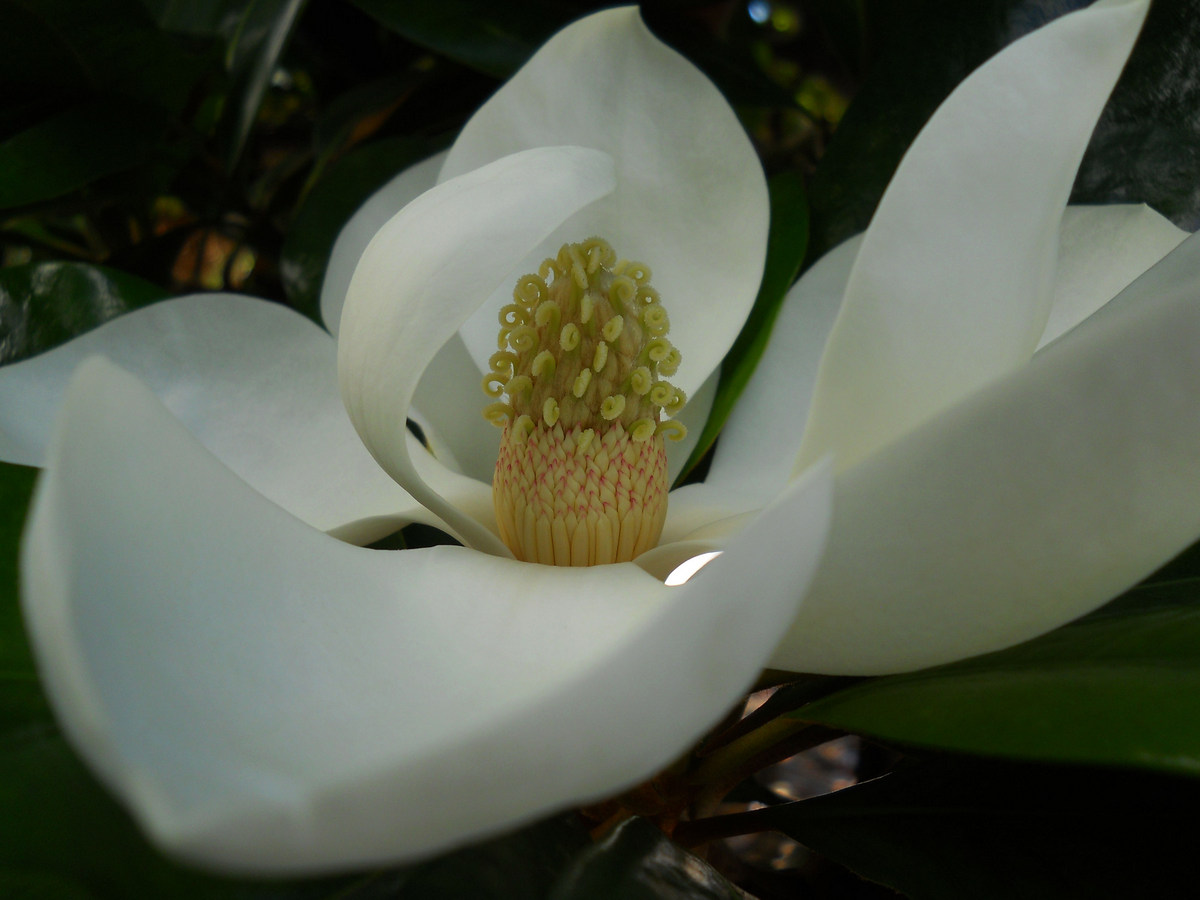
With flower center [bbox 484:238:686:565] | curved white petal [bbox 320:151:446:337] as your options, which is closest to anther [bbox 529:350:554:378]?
flower center [bbox 484:238:686:565]

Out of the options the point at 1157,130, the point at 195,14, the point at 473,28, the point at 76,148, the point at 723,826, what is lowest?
the point at 723,826

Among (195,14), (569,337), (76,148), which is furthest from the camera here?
(195,14)

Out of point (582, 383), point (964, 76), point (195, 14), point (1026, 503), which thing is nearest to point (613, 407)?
point (582, 383)

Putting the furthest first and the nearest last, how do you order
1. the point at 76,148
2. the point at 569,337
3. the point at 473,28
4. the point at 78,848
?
the point at 473,28
the point at 76,148
the point at 569,337
the point at 78,848

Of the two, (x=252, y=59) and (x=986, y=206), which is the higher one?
(x=986, y=206)

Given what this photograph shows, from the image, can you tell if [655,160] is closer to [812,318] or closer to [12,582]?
[812,318]

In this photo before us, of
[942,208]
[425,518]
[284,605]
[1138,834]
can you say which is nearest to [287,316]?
[425,518]

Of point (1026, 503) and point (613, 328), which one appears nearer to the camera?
point (1026, 503)

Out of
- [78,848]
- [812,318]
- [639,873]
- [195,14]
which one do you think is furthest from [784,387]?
[195,14]
